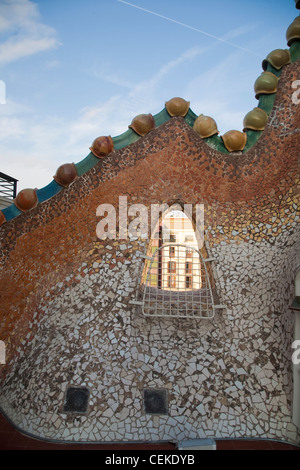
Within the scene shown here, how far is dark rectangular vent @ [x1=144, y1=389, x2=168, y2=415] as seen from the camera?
10.8 feet

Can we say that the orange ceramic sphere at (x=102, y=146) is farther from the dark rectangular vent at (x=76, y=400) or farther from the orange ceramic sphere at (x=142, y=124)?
the dark rectangular vent at (x=76, y=400)

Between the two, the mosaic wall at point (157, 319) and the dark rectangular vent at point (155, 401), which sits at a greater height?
the mosaic wall at point (157, 319)

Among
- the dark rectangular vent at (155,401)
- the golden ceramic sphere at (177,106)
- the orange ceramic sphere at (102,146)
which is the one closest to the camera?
the dark rectangular vent at (155,401)

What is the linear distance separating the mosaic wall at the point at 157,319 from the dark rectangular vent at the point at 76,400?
0.04 feet

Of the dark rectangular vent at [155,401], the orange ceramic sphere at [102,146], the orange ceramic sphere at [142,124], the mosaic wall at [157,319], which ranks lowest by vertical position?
the dark rectangular vent at [155,401]

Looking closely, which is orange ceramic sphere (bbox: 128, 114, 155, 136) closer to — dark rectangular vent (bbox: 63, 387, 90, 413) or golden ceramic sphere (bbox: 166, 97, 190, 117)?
golden ceramic sphere (bbox: 166, 97, 190, 117)

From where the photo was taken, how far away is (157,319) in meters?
3.82

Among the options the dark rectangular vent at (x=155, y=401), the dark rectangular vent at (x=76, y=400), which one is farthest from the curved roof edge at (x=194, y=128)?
the dark rectangular vent at (x=155, y=401)

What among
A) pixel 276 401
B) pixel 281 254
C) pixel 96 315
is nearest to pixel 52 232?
pixel 96 315

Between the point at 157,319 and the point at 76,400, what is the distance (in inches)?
42.7

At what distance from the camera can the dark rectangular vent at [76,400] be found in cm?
331

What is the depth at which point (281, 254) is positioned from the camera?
12.9 feet

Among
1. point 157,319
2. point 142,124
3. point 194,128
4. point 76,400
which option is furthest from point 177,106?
point 76,400

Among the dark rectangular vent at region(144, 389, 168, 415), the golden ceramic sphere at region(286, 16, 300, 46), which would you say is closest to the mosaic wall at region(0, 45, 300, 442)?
the dark rectangular vent at region(144, 389, 168, 415)
